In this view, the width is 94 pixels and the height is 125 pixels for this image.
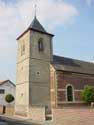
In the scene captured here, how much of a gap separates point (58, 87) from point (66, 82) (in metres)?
1.63

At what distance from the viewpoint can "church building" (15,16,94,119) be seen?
2970cm

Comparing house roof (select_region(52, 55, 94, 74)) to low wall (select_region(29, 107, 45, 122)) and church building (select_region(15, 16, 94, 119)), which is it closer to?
church building (select_region(15, 16, 94, 119))

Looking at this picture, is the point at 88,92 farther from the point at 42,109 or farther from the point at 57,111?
the point at 57,111

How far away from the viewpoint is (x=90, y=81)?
34.0 meters

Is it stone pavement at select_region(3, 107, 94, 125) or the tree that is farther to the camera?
the tree

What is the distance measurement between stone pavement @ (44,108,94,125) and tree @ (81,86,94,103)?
49.8 feet

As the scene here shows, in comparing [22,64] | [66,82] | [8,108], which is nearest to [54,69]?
[66,82]

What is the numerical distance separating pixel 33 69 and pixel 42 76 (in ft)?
5.77

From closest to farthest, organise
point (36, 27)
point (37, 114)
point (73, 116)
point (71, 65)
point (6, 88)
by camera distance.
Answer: point (73, 116) → point (37, 114) → point (36, 27) → point (71, 65) → point (6, 88)

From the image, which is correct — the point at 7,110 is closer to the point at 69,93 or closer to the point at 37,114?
the point at 37,114

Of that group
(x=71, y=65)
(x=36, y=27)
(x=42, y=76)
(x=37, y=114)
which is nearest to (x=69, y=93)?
(x=42, y=76)

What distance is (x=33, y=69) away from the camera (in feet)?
99.8

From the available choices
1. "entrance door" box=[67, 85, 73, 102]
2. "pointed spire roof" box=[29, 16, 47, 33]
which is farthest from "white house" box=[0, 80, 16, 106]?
"entrance door" box=[67, 85, 73, 102]

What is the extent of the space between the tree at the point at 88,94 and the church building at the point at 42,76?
0.78 meters
